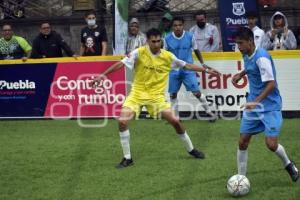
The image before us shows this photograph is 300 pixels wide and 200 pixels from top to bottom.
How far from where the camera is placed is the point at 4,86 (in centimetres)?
1462

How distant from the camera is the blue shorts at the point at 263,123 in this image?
26.9 feet

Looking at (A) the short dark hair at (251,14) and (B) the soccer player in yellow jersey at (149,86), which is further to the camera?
(A) the short dark hair at (251,14)

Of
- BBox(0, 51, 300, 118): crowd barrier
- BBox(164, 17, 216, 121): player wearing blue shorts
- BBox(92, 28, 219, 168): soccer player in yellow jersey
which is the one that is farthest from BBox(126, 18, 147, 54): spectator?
BBox(92, 28, 219, 168): soccer player in yellow jersey

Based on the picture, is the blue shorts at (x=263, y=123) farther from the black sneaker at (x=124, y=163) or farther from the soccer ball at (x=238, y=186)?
the black sneaker at (x=124, y=163)

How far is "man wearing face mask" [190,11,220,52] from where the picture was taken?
1477 centimetres

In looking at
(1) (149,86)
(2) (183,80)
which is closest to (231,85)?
(2) (183,80)

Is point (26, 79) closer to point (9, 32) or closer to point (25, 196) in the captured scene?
point (9, 32)

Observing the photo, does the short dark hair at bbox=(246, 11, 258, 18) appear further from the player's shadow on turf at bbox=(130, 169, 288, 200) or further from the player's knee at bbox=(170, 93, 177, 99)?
the player's shadow on turf at bbox=(130, 169, 288, 200)

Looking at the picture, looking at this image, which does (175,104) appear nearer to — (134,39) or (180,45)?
(180,45)

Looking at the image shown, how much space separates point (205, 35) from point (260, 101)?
6.82m

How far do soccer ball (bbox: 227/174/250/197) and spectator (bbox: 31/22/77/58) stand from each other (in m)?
7.58

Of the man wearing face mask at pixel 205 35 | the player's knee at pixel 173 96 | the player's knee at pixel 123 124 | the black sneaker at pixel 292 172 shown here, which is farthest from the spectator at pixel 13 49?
the black sneaker at pixel 292 172

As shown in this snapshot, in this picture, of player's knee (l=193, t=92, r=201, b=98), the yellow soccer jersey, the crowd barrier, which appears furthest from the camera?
the crowd barrier

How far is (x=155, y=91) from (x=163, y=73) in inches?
11.6
